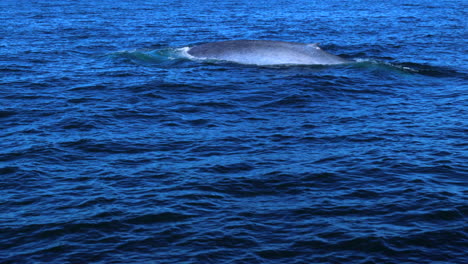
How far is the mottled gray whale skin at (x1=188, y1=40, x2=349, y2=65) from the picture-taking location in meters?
31.4

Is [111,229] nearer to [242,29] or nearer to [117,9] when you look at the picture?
[242,29]

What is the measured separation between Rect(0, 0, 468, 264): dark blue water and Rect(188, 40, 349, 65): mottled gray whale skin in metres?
0.57

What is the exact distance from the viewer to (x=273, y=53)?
1238 inches

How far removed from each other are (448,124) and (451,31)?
26393 mm

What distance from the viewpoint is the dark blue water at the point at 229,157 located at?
14258 millimetres

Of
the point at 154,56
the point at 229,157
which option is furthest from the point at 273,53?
the point at 229,157

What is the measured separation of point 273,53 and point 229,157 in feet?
42.1

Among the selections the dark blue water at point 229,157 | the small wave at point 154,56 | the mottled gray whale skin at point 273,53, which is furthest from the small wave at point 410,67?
the small wave at point 154,56

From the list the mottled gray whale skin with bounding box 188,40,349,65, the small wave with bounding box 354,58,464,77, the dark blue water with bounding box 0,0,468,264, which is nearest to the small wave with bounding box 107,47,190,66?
the dark blue water with bounding box 0,0,468,264

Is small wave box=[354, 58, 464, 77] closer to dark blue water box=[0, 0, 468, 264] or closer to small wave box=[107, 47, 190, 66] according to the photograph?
dark blue water box=[0, 0, 468, 264]

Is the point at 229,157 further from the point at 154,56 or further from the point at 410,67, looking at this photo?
the point at 154,56

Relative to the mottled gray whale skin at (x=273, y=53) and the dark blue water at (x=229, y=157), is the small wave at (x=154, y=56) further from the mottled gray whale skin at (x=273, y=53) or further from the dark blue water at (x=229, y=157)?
the mottled gray whale skin at (x=273, y=53)

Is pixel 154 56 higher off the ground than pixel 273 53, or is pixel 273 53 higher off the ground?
pixel 154 56

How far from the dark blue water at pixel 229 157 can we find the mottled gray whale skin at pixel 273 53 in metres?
0.57
